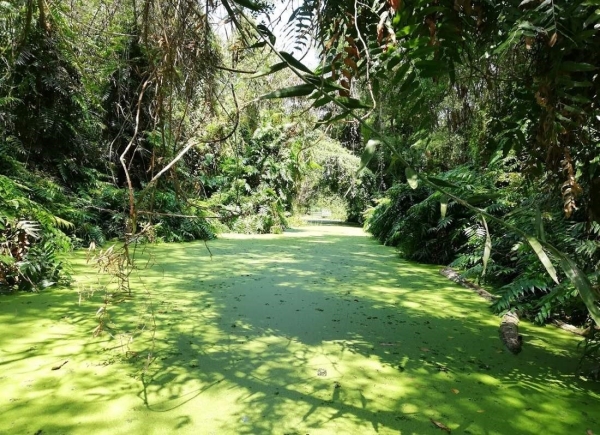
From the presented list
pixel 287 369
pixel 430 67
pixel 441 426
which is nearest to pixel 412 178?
pixel 430 67

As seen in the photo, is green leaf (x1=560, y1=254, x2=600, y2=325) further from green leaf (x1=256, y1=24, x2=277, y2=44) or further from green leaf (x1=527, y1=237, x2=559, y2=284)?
green leaf (x1=256, y1=24, x2=277, y2=44)

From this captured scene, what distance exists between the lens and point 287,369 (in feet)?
5.52

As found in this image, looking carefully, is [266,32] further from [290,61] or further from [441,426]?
[441,426]

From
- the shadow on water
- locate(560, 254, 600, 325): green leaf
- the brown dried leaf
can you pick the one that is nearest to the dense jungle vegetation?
locate(560, 254, 600, 325): green leaf

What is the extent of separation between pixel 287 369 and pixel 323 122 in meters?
1.31

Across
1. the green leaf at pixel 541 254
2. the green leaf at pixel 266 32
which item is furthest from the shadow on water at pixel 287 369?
the green leaf at pixel 266 32

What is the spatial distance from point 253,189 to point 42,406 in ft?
23.5

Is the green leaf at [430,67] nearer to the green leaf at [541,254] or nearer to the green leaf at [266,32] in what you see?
Result: the green leaf at [266,32]

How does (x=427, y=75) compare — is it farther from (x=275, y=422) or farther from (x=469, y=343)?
(x=469, y=343)

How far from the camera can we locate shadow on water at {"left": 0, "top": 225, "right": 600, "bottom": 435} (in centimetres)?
132

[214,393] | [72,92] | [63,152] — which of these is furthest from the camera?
[63,152]

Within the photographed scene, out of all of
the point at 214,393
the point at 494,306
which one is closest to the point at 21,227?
the point at 214,393

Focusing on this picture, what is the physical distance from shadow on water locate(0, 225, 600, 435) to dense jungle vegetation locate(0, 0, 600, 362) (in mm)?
345

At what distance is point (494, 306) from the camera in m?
2.50
